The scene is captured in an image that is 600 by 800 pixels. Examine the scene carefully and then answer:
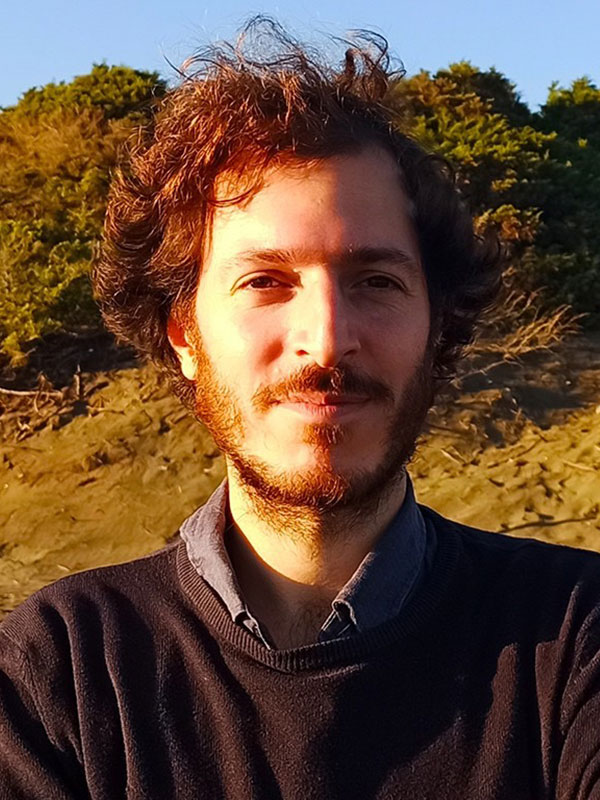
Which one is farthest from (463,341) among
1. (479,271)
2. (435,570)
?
(435,570)

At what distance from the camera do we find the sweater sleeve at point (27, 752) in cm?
171

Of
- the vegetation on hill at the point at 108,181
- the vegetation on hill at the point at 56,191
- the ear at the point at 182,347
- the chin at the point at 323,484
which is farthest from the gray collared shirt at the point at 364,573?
the vegetation on hill at the point at 56,191

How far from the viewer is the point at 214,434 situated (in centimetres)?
213

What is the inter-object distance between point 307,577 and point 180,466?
556 cm

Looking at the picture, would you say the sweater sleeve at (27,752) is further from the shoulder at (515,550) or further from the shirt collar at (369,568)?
the shoulder at (515,550)

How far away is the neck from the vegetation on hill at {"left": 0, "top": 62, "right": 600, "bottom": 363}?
20.1ft

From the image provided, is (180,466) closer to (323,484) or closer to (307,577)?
(307,577)

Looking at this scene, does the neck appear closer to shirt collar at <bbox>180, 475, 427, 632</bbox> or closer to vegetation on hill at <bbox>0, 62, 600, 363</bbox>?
shirt collar at <bbox>180, 475, 427, 632</bbox>

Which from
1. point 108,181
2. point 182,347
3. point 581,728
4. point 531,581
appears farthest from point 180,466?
point 581,728

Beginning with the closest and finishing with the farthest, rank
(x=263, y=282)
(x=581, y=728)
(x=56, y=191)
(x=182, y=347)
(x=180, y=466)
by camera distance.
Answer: (x=581, y=728), (x=263, y=282), (x=182, y=347), (x=180, y=466), (x=56, y=191)

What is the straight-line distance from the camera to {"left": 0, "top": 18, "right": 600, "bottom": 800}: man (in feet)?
5.58

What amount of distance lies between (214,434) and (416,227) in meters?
0.63

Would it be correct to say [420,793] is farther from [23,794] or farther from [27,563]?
[27,563]

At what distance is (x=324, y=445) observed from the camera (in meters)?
1.91
